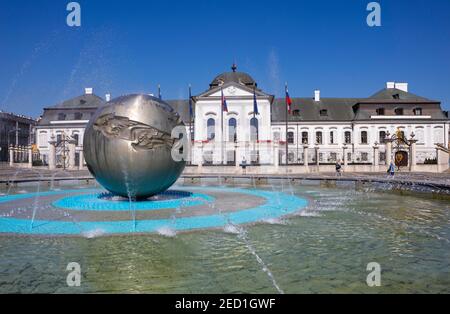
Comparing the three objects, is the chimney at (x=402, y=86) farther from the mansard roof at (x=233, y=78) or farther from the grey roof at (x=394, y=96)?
the mansard roof at (x=233, y=78)

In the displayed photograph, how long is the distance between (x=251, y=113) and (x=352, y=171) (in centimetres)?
2081

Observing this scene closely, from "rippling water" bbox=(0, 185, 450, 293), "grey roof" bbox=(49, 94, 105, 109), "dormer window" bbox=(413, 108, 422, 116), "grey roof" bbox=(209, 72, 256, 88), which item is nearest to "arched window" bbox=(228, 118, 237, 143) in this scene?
"grey roof" bbox=(209, 72, 256, 88)

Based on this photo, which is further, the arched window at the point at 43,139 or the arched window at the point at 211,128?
the arched window at the point at 43,139

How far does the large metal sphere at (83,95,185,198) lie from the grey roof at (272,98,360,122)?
1974 inches

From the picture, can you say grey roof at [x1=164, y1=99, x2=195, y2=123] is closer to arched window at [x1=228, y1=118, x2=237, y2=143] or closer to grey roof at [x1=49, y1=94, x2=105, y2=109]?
arched window at [x1=228, y1=118, x2=237, y2=143]

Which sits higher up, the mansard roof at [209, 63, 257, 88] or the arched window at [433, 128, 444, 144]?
the mansard roof at [209, 63, 257, 88]

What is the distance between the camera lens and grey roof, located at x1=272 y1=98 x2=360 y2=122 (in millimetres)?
60000

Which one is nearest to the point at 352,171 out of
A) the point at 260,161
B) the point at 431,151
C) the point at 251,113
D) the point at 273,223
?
the point at 260,161

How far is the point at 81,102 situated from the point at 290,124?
1480 inches

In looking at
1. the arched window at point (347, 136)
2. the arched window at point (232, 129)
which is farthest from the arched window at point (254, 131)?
the arched window at point (347, 136)

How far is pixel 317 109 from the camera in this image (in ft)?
204

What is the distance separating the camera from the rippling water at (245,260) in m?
4.40

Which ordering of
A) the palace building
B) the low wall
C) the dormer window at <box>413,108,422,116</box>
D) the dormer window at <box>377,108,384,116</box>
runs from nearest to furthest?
the low wall < the palace building < the dormer window at <box>413,108,422,116</box> < the dormer window at <box>377,108,384,116</box>
